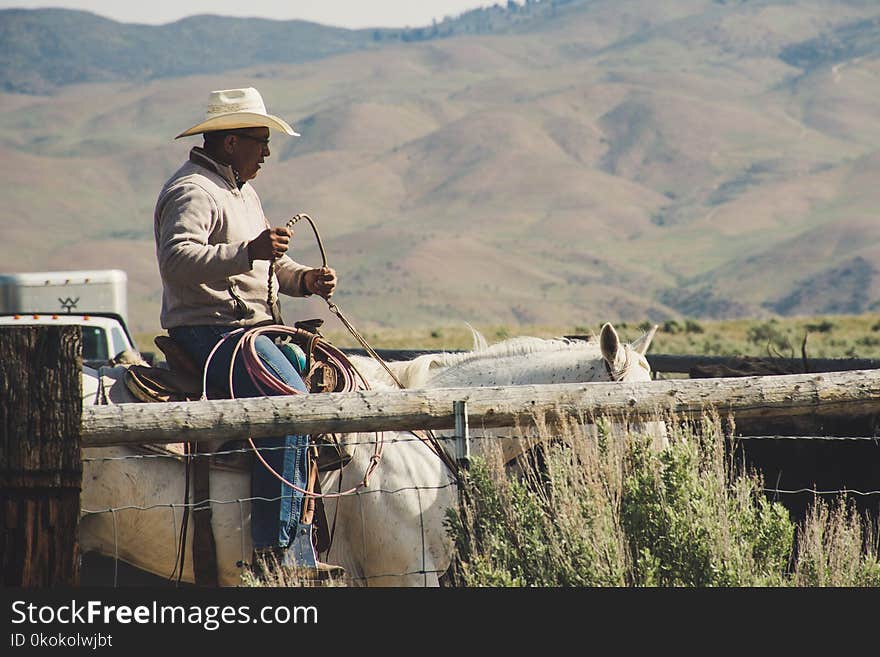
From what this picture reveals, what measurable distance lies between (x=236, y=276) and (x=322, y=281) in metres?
0.40

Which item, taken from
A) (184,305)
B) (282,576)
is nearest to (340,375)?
(184,305)

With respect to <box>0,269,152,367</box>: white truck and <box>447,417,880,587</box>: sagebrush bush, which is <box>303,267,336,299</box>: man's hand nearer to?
<box>447,417,880,587</box>: sagebrush bush

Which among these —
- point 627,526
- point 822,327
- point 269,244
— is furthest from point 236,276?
point 822,327

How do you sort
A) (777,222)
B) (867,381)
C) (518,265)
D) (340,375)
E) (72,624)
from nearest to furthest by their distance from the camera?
1. (72,624)
2. (867,381)
3. (340,375)
4. (518,265)
5. (777,222)

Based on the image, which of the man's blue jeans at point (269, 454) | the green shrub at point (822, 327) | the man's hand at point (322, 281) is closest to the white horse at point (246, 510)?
the man's blue jeans at point (269, 454)

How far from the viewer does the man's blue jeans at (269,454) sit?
495 cm

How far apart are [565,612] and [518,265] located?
165600 millimetres

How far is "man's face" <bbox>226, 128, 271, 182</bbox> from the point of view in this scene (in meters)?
5.40

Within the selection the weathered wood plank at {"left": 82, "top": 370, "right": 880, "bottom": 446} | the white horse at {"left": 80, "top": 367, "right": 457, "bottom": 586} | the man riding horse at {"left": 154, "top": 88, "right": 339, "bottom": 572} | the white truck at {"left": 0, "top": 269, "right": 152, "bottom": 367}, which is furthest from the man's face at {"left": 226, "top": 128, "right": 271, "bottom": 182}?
the white truck at {"left": 0, "top": 269, "right": 152, "bottom": 367}

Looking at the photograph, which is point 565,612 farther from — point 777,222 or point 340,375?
point 777,222

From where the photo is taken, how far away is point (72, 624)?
12.8 feet

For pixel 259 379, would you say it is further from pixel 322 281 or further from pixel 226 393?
pixel 322 281

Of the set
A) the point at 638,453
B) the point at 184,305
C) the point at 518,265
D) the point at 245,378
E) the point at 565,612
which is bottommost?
the point at 565,612

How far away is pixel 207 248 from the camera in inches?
196
